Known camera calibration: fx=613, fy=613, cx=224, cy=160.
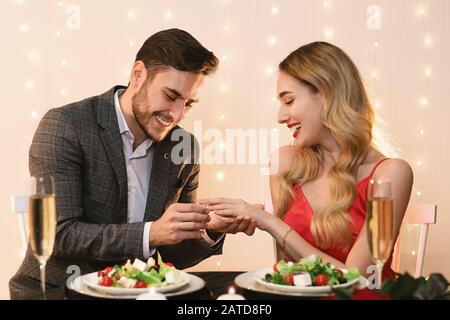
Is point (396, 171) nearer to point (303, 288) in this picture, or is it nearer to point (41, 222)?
point (303, 288)

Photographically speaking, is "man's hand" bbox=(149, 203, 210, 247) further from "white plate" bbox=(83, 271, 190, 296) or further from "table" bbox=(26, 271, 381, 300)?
"white plate" bbox=(83, 271, 190, 296)

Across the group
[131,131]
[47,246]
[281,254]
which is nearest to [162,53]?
[131,131]

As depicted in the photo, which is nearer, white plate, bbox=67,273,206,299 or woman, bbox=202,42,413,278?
white plate, bbox=67,273,206,299

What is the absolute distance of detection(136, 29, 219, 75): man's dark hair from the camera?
2.32 meters

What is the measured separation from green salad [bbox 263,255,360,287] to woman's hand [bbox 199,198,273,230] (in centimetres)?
59

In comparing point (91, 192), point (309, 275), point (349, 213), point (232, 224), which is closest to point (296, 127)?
point (349, 213)

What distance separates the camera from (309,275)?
1413 millimetres

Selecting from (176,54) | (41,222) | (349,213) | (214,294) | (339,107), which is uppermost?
(176,54)

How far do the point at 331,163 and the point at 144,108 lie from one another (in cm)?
76

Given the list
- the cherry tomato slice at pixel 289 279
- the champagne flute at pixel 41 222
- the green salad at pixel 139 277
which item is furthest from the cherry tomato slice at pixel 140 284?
the cherry tomato slice at pixel 289 279

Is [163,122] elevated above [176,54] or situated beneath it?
situated beneath

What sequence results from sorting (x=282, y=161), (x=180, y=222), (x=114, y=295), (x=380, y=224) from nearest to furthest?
(x=380, y=224) → (x=114, y=295) → (x=180, y=222) → (x=282, y=161)

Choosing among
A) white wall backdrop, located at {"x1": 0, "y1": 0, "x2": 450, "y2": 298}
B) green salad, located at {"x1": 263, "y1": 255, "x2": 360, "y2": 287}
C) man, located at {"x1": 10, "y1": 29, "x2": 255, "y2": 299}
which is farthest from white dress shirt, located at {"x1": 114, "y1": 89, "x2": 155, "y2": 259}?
green salad, located at {"x1": 263, "y1": 255, "x2": 360, "y2": 287}

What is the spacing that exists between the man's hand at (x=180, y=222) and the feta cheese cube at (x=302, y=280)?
1.85ft
